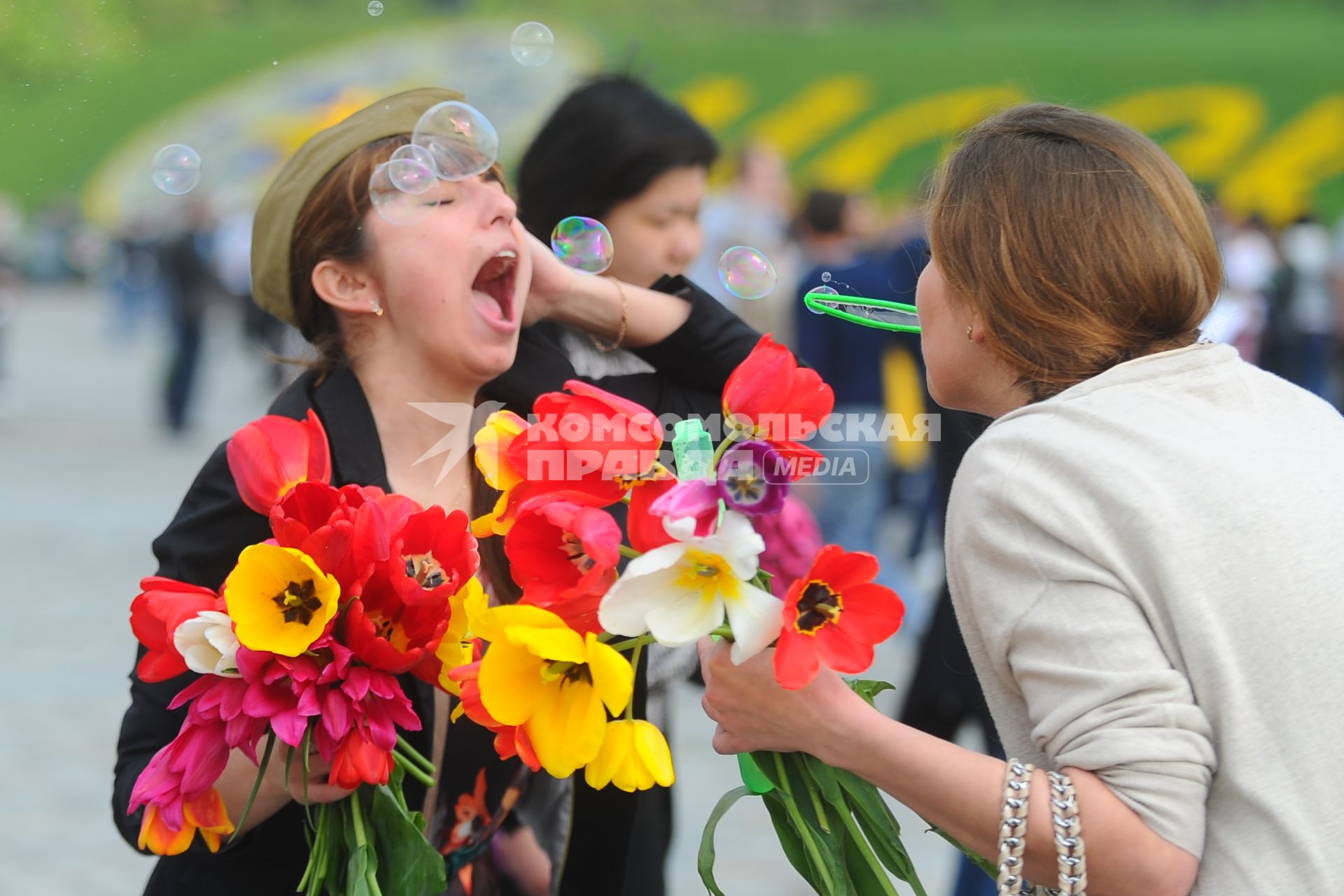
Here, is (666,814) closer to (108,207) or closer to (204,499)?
(204,499)

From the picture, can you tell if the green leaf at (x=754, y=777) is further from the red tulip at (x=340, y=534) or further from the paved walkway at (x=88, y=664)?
the paved walkway at (x=88, y=664)

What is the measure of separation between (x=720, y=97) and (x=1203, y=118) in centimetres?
1054

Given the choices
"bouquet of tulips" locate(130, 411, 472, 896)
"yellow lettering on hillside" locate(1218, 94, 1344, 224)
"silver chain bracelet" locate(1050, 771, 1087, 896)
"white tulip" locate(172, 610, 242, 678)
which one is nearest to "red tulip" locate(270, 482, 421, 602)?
"bouquet of tulips" locate(130, 411, 472, 896)

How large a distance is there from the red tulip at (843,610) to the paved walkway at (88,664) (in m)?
2.44

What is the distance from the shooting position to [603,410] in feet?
4.47

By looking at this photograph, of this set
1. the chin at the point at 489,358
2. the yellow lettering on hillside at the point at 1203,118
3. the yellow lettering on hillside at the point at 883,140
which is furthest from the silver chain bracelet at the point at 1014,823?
the yellow lettering on hillside at the point at 883,140

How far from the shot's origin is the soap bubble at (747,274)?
2146 mm

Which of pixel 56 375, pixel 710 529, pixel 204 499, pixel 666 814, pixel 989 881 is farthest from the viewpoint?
pixel 56 375

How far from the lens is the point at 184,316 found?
12141 millimetres

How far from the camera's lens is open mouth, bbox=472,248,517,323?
191cm

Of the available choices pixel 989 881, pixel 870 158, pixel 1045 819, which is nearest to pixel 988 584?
pixel 1045 819

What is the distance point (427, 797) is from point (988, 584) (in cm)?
92

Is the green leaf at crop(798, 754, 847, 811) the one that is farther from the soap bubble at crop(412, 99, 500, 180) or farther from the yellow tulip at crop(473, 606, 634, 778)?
the soap bubble at crop(412, 99, 500, 180)

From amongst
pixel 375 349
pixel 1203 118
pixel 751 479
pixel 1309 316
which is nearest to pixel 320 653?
pixel 751 479
